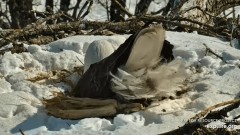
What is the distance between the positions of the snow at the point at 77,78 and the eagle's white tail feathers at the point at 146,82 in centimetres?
7

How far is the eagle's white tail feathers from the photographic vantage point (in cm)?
252

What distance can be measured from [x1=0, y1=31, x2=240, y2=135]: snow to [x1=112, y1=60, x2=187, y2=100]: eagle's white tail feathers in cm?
7

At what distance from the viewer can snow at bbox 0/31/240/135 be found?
8.05ft

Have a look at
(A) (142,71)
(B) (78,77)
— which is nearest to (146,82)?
(A) (142,71)

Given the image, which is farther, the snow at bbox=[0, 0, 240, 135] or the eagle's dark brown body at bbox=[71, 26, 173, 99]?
the eagle's dark brown body at bbox=[71, 26, 173, 99]

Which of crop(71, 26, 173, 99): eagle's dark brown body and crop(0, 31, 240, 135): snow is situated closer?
crop(0, 31, 240, 135): snow

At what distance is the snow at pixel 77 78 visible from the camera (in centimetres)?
246

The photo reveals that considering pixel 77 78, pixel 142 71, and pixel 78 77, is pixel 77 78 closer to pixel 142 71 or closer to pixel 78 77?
pixel 78 77

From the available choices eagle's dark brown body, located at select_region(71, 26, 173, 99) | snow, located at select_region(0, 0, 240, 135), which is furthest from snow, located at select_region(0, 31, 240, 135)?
eagle's dark brown body, located at select_region(71, 26, 173, 99)

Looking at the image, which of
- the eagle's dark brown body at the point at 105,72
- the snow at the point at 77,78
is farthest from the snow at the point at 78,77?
the eagle's dark brown body at the point at 105,72

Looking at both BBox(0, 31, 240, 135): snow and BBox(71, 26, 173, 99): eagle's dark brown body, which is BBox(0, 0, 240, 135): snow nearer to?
BBox(0, 31, 240, 135): snow

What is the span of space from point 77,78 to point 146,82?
0.58 m

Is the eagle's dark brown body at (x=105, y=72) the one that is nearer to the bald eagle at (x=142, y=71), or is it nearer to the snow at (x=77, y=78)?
the bald eagle at (x=142, y=71)

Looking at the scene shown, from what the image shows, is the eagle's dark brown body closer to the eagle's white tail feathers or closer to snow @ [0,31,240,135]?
the eagle's white tail feathers
